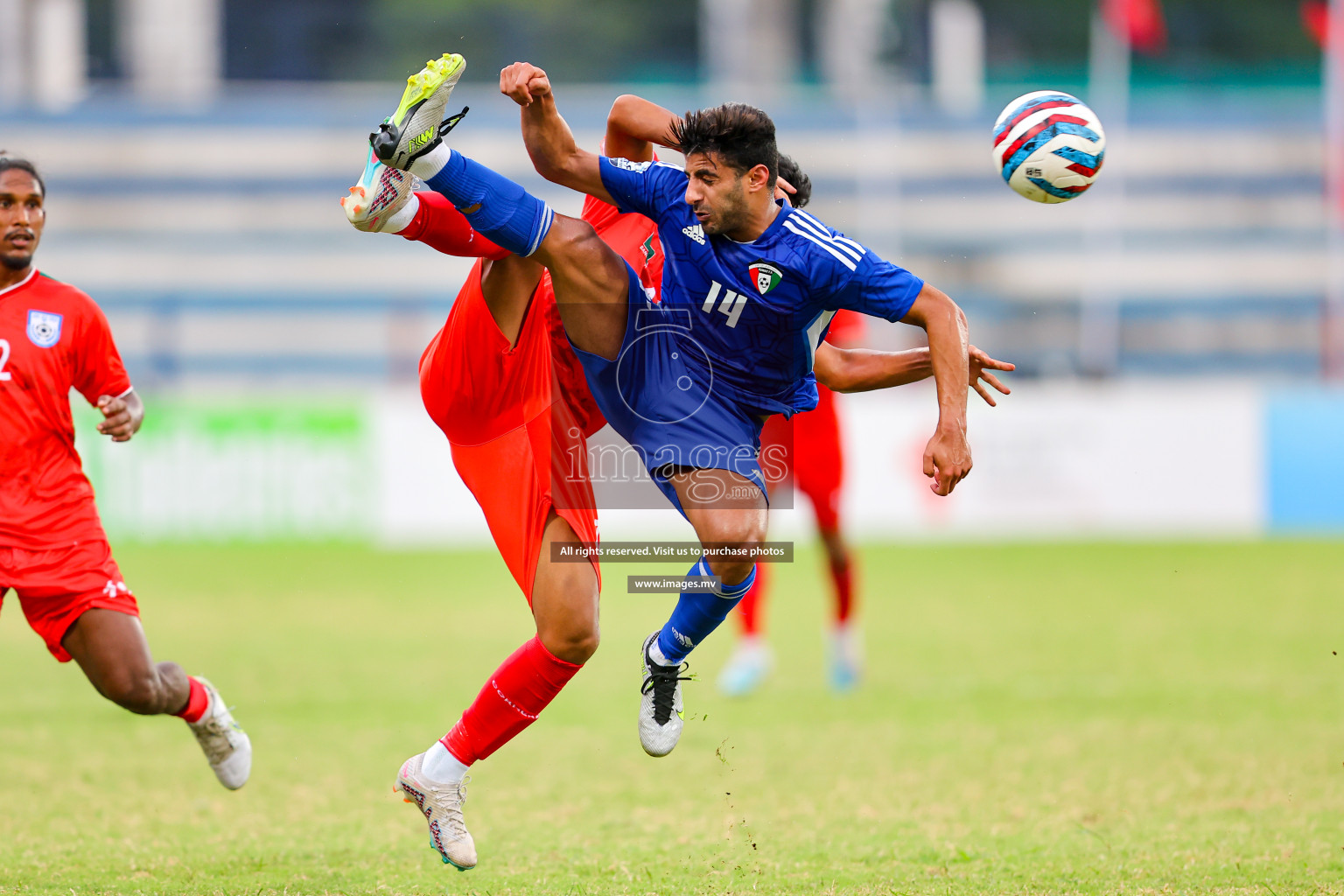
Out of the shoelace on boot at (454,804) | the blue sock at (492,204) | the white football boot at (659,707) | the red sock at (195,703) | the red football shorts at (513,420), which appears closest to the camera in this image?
the blue sock at (492,204)

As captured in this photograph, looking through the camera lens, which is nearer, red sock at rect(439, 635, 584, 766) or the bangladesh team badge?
red sock at rect(439, 635, 584, 766)

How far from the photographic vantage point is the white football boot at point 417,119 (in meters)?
5.01

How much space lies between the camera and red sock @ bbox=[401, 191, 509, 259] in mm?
5375

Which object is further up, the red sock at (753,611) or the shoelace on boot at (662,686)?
the shoelace on boot at (662,686)

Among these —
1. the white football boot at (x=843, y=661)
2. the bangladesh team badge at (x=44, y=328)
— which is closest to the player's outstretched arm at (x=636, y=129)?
the bangladesh team badge at (x=44, y=328)

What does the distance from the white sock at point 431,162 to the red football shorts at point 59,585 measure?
1916 mm

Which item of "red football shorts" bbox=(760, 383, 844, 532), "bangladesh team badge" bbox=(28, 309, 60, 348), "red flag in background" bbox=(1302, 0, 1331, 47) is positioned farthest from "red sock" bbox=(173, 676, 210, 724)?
"red flag in background" bbox=(1302, 0, 1331, 47)

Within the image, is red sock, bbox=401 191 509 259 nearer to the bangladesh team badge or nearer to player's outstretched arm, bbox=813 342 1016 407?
player's outstretched arm, bbox=813 342 1016 407

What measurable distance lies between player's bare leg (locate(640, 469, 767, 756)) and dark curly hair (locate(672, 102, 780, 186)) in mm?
1105

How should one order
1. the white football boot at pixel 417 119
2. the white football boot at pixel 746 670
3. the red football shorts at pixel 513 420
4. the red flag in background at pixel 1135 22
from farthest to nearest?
the red flag in background at pixel 1135 22, the white football boot at pixel 746 670, the red football shorts at pixel 513 420, the white football boot at pixel 417 119

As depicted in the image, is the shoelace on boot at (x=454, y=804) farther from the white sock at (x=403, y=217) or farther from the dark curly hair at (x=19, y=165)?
the dark curly hair at (x=19, y=165)

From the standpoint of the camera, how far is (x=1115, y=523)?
17.9 metres

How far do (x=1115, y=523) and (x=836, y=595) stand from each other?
905 centimetres

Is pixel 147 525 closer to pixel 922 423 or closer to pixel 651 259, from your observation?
pixel 922 423
